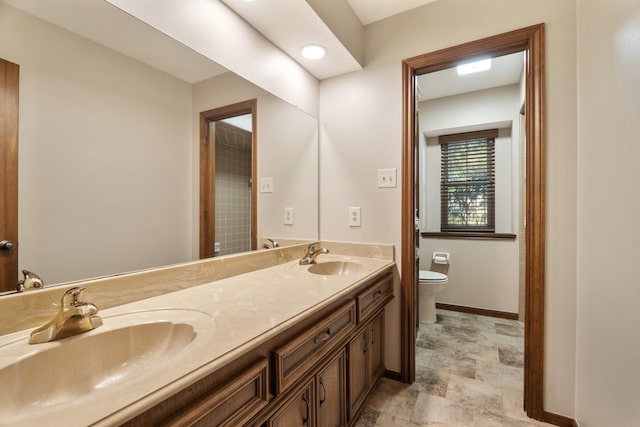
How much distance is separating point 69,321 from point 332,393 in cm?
95

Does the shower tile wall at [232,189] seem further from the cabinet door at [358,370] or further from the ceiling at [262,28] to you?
the cabinet door at [358,370]

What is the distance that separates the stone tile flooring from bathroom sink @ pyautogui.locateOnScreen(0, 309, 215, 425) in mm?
1180

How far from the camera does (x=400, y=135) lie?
183 centimetres


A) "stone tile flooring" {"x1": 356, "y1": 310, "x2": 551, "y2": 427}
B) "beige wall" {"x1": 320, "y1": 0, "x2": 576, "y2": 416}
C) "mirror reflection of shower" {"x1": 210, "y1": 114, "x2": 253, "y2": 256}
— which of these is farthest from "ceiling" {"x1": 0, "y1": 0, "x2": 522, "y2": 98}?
"stone tile flooring" {"x1": 356, "y1": 310, "x2": 551, "y2": 427}

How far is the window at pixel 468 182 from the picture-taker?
3184mm

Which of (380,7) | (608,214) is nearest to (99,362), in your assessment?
(608,214)

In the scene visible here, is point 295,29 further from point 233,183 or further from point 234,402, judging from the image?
point 234,402

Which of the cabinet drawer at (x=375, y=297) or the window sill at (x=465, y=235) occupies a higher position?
the window sill at (x=465, y=235)

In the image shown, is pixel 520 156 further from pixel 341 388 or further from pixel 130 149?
pixel 130 149

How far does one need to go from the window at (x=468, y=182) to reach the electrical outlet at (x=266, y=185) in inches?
93.9

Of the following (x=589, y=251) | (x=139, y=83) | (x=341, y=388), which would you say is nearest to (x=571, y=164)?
(x=589, y=251)

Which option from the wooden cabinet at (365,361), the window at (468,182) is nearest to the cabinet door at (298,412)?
the wooden cabinet at (365,361)

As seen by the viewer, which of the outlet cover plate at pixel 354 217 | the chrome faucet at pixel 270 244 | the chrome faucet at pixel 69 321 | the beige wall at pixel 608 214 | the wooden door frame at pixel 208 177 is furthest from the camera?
the outlet cover plate at pixel 354 217

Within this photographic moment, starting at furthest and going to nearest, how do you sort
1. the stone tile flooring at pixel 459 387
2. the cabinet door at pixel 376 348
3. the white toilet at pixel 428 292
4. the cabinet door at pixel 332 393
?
the white toilet at pixel 428 292, the cabinet door at pixel 376 348, the stone tile flooring at pixel 459 387, the cabinet door at pixel 332 393
